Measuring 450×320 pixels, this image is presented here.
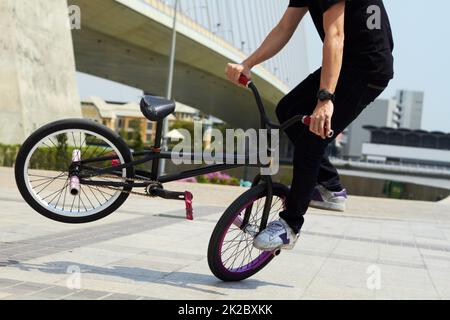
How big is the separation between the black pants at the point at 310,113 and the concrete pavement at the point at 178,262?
567 mm

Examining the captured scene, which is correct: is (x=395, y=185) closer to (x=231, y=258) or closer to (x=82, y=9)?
(x=82, y=9)

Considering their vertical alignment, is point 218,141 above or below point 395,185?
above

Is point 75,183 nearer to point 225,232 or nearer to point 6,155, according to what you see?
point 225,232

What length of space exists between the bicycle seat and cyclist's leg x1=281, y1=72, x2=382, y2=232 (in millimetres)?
851

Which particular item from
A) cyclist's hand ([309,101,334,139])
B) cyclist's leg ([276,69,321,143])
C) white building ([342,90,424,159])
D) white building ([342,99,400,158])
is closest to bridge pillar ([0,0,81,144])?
cyclist's leg ([276,69,321,143])

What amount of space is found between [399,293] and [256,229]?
3.28 feet

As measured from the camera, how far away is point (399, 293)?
429cm

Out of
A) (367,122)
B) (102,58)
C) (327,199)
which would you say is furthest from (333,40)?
(367,122)

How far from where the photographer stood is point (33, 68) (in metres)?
20.1

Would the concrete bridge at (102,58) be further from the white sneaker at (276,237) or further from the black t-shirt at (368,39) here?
the black t-shirt at (368,39)

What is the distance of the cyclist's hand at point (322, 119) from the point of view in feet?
12.8
